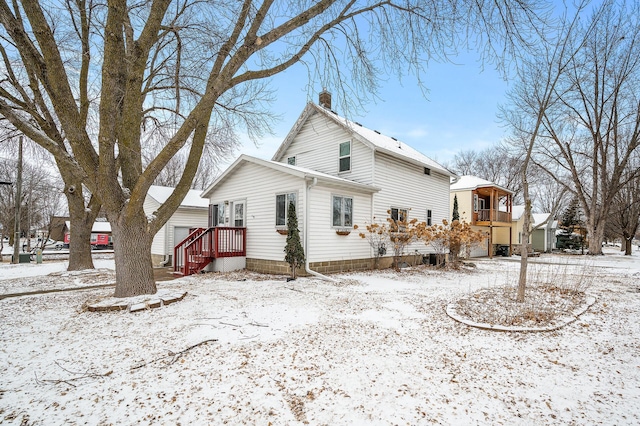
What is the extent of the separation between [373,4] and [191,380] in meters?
7.22

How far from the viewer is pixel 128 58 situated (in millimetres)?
5895

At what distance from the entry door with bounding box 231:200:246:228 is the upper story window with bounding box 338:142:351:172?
162 inches

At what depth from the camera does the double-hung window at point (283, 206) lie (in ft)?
34.4

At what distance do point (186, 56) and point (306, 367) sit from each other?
8.09 meters

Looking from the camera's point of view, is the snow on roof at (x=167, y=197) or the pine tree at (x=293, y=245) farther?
the snow on roof at (x=167, y=197)

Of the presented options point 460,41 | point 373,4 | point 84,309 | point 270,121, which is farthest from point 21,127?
point 460,41

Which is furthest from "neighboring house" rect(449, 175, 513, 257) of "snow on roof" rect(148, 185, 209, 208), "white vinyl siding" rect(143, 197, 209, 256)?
"white vinyl siding" rect(143, 197, 209, 256)

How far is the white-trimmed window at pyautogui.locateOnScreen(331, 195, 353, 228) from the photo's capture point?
10.9m

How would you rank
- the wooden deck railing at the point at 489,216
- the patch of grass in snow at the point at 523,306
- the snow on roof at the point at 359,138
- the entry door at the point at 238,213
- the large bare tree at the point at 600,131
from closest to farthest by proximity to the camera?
the patch of grass in snow at the point at 523,306
the snow on roof at the point at 359,138
the entry door at the point at 238,213
the large bare tree at the point at 600,131
the wooden deck railing at the point at 489,216

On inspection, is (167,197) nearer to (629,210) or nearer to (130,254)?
(130,254)

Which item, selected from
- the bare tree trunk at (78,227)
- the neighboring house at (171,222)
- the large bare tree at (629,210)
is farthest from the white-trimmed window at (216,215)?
the large bare tree at (629,210)

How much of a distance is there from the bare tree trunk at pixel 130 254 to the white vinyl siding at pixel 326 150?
24.0 feet

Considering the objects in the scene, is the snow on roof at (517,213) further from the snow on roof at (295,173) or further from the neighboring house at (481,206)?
the snow on roof at (295,173)

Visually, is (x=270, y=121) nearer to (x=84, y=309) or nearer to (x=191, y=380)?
(x=84, y=309)
